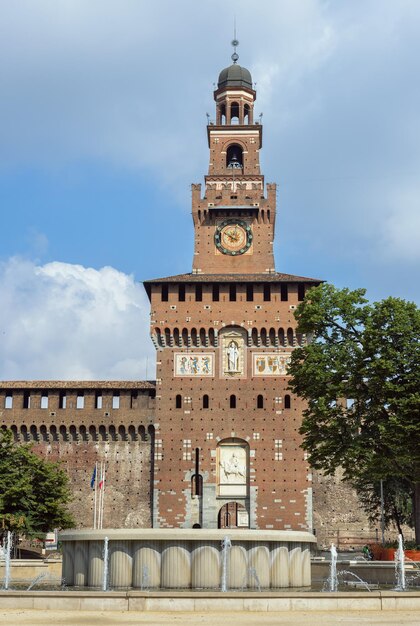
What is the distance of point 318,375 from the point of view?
107 ft

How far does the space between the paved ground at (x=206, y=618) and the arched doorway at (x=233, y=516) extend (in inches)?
1331

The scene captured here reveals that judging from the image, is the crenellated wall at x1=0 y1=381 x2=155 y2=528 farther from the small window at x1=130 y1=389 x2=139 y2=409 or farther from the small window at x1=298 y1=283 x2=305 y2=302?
the small window at x1=298 y1=283 x2=305 y2=302

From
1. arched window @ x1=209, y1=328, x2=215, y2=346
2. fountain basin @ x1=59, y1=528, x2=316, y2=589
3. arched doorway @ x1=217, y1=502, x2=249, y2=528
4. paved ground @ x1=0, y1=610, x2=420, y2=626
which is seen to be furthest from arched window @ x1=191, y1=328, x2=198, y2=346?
paved ground @ x1=0, y1=610, x2=420, y2=626

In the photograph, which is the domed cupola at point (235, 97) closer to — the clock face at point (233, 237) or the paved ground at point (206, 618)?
the clock face at point (233, 237)

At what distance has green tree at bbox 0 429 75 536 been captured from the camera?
41.7 meters

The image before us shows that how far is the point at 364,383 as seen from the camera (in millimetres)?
32281

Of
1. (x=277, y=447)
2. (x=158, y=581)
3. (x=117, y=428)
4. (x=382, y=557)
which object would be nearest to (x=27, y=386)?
(x=117, y=428)

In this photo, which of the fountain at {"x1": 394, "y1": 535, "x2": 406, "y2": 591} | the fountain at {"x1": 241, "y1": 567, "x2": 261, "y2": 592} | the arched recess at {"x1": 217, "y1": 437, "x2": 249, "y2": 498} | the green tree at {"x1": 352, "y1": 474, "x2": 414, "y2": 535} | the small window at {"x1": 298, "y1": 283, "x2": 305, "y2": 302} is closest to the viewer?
the fountain at {"x1": 241, "y1": 567, "x2": 261, "y2": 592}

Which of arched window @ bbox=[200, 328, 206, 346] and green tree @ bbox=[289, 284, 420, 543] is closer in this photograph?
green tree @ bbox=[289, 284, 420, 543]

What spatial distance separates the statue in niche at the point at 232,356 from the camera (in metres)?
52.4

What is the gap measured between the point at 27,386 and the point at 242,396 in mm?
13920

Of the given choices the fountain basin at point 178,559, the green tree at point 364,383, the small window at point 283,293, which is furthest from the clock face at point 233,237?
the fountain basin at point 178,559

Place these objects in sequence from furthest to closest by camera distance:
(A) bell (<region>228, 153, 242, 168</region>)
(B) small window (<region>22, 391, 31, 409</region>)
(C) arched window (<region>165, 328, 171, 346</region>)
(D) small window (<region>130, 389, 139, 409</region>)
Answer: (A) bell (<region>228, 153, 242, 168</region>) < (B) small window (<region>22, 391, 31, 409</region>) < (D) small window (<region>130, 389, 139, 409</region>) < (C) arched window (<region>165, 328, 171, 346</region>)

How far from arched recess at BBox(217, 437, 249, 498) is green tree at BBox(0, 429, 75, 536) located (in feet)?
32.5
